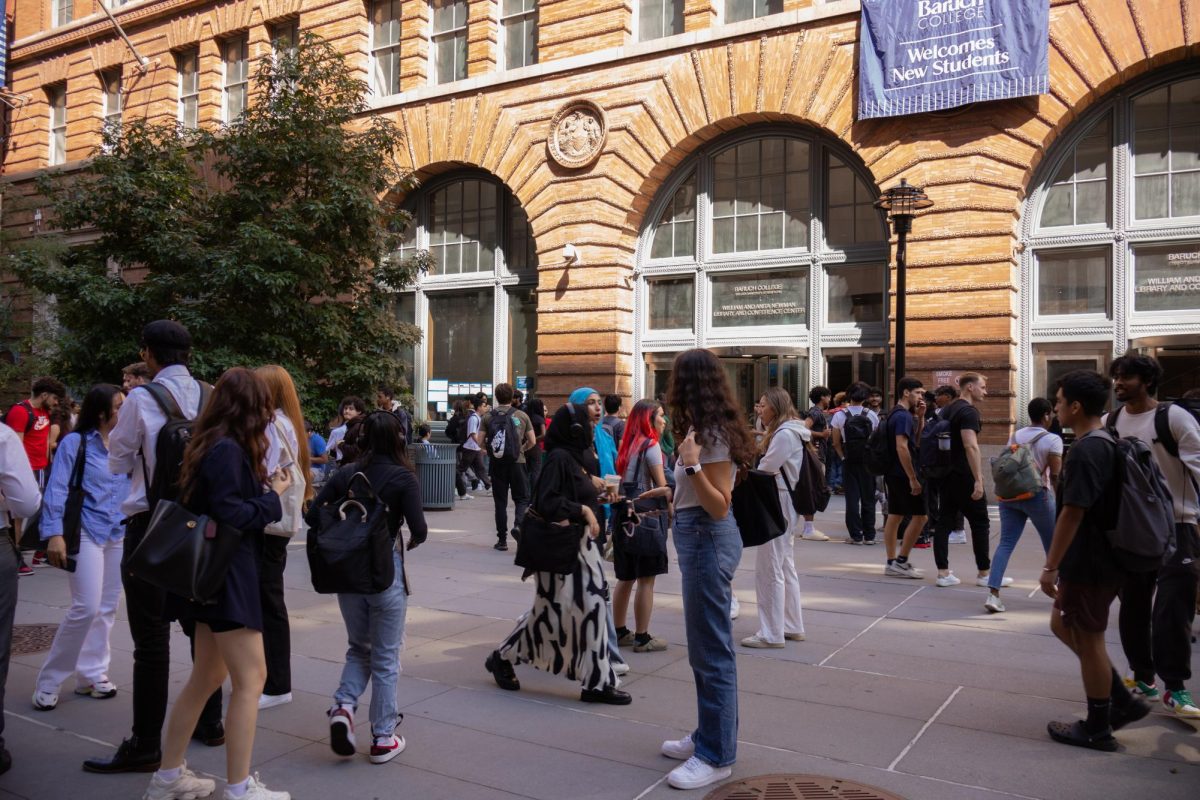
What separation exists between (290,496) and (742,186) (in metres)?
15.0

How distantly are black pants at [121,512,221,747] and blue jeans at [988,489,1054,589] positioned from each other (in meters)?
6.38

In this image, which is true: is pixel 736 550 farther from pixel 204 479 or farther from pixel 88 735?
pixel 88 735

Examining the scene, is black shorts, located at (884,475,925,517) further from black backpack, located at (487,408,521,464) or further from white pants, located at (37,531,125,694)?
white pants, located at (37,531,125,694)

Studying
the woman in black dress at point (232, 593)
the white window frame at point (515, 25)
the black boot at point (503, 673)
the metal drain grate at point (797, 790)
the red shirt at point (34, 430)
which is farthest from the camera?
Answer: the white window frame at point (515, 25)

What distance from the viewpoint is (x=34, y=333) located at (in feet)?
67.9

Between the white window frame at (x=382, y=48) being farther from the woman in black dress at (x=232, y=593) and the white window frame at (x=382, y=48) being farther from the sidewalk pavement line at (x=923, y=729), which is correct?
the sidewalk pavement line at (x=923, y=729)

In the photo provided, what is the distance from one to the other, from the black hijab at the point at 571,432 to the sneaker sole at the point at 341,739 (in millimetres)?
1926

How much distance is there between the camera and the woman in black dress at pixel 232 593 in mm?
3855

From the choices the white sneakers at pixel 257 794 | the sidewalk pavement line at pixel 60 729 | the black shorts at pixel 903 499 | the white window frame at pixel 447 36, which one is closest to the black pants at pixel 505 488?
the black shorts at pixel 903 499

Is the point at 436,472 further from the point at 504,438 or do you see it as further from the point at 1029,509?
the point at 1029,509

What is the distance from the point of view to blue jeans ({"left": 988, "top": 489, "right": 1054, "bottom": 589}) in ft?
25.4

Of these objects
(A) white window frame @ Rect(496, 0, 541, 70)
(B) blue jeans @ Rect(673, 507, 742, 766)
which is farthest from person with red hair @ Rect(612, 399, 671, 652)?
(A) white window frame @ Rect(496, 0, 541, 70)

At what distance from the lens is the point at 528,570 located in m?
5.57

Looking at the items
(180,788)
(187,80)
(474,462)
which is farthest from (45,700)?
(187,80)
